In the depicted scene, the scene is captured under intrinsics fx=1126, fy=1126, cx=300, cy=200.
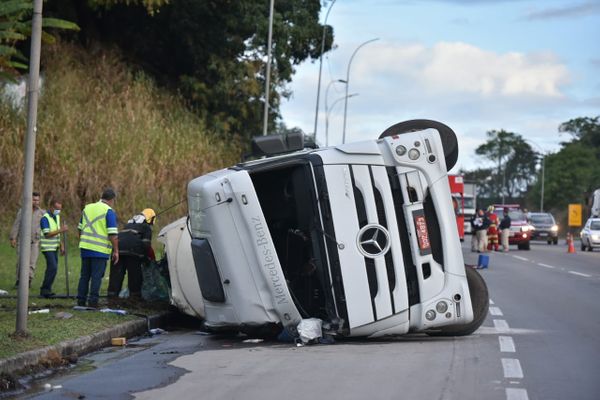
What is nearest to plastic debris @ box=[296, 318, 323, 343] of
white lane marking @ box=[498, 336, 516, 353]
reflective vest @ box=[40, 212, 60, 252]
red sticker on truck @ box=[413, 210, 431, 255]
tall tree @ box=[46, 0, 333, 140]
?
red sticker on truck @ box=[413, 210, 431, 255]

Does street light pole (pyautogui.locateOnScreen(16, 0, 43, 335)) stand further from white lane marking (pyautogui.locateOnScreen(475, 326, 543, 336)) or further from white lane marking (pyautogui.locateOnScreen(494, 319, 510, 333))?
white lane marking (pyautogui.locateOnScreen(494, 319, 510, 333))

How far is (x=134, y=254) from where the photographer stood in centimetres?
1543

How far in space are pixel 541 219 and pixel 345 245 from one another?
4863 cm

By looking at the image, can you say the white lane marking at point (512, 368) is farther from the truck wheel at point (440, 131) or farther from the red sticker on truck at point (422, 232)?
the truck wheel at point (440, 131)

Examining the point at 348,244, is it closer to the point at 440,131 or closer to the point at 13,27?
the point at 440,131

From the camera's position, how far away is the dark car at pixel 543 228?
57938 millimetres

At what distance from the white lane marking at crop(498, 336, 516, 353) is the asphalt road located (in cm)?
1

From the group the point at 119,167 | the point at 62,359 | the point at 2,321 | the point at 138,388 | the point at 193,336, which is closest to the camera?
the point at 138,388

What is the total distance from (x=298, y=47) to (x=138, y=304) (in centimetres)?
3011

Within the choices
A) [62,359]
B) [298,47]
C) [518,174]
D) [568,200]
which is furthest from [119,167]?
[518,174]

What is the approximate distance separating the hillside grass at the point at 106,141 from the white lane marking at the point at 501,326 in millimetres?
18594

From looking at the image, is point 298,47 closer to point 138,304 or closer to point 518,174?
point 138,304

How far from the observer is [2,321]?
1285 centimetres

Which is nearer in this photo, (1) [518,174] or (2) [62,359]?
(2) [62,359]
